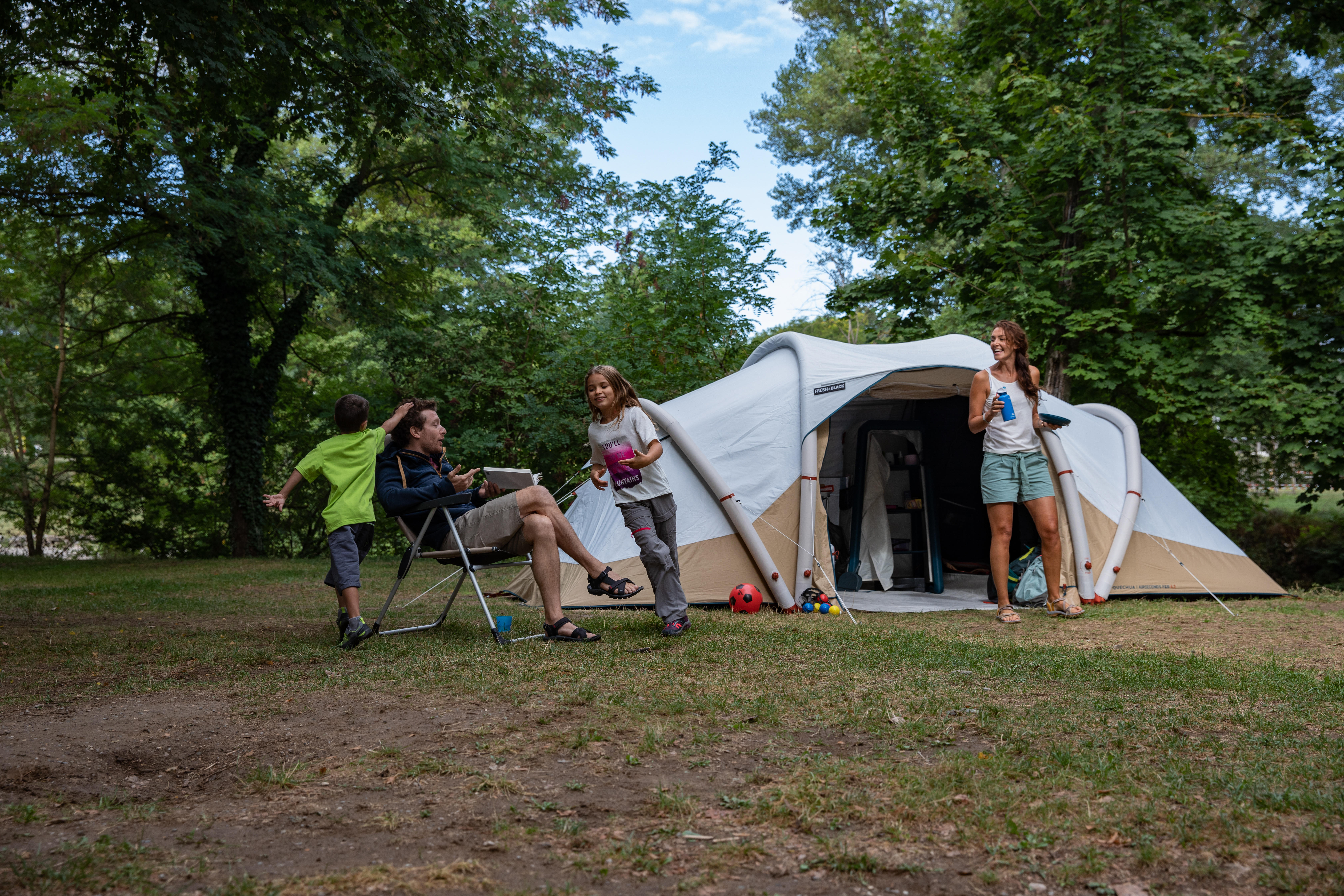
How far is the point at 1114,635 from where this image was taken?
543 centimetres

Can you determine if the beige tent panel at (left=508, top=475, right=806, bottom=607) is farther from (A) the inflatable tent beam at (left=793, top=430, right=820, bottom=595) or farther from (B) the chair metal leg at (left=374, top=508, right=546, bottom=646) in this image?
(B) the chair metal leg at (left=374, top=508, right=546, bottom=646)

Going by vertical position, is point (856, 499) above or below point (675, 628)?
above

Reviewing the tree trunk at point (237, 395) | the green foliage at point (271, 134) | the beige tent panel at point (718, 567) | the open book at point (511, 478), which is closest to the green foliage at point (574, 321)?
the green foliage at point (271, 134)

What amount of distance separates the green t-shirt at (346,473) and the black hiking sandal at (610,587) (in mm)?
1264

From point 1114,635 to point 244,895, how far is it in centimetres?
495

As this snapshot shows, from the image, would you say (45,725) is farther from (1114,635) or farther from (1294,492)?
(1294,492)

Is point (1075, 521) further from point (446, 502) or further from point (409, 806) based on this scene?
point (409, 806)

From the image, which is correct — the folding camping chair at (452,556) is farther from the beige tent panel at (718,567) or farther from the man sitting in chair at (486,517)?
the beige tent panel at (718,567)

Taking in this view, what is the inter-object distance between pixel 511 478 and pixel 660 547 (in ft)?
3.14

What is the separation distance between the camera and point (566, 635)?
4.95m

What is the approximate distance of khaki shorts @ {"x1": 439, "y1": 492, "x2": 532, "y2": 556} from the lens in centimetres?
505

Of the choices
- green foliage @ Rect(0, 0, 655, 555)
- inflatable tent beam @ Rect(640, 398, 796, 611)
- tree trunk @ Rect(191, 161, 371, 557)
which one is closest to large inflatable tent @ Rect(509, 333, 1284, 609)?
inflatable tent beam @ Rect(640, 398, 796, 611)

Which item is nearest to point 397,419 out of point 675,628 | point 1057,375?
point 675,628

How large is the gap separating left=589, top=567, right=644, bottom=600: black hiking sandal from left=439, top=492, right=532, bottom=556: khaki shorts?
1.31 feet
